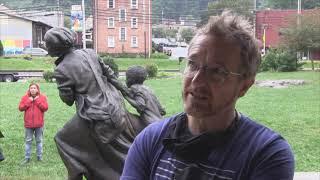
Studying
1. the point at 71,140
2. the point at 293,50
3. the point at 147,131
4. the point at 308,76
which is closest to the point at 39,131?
the point at 71,140

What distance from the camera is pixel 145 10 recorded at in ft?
191

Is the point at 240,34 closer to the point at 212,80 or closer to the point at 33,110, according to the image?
the point at 212,80

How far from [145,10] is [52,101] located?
41234mm

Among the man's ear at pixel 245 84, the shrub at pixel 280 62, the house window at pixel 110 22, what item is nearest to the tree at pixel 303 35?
the shrub at pixel 280 62

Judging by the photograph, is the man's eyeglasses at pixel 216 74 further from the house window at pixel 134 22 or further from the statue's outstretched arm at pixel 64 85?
the house window at pixel 134 22

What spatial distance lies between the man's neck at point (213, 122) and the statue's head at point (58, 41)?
3.34 meters

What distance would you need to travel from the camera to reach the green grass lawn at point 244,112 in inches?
356

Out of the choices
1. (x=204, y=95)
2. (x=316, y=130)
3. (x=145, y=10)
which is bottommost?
(x=316, y=130)

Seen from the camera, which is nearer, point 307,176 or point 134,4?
point 307,176

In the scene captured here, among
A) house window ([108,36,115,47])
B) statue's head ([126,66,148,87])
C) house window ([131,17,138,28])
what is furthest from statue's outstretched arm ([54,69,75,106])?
house window ([131,17,138,28])

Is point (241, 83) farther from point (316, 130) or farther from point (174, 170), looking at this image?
point (316, 130)

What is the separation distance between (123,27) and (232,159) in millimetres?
58116

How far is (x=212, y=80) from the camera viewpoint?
1.78 meters

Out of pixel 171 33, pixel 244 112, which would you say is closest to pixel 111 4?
pixel 171 33
